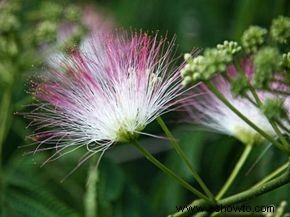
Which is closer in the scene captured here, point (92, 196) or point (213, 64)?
point (213, 64)

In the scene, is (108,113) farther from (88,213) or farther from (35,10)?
(35,10)

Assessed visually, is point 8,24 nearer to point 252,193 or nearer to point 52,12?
point 52,12

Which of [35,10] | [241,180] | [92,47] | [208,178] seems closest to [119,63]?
[92,47]

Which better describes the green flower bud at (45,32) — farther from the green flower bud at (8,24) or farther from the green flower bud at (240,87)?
the green flower bud at (240,87)

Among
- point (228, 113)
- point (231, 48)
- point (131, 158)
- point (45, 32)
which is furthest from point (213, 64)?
point (131, 158)

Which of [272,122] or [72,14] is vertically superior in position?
[72,14]
